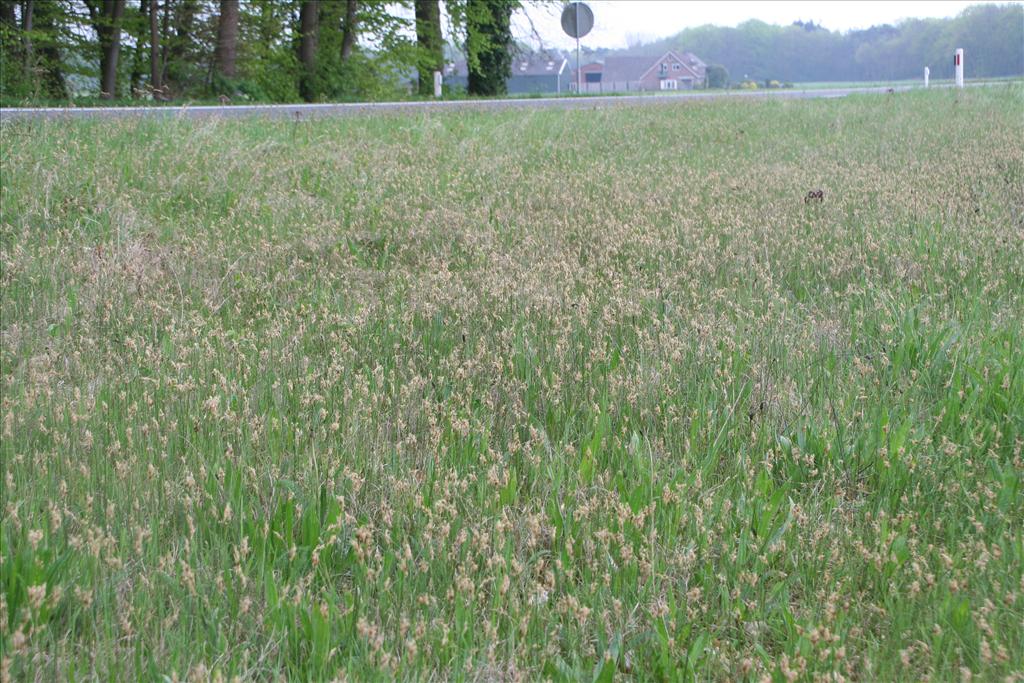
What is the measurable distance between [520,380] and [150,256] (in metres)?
2.89

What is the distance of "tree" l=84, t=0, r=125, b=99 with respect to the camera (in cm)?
2189

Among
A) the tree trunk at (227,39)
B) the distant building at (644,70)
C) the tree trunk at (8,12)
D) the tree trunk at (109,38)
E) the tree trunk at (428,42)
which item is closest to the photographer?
the tree trunk at (8,12)

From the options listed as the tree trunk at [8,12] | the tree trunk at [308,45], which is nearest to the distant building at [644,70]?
the tree trunk at [308,45]

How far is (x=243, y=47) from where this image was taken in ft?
74.2

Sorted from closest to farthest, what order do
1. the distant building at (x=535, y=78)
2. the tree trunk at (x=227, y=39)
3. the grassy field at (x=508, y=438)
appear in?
the grassy field at (x=508, y=438) < the tree trunk at (x=227, y=39) < the distant building at (x=535, y=78)

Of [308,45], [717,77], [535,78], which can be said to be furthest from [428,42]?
[717,77]

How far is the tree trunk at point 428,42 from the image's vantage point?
28000 millimetres

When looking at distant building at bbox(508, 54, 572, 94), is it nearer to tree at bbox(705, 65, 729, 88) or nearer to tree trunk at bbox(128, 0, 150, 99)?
tree at bbox(705, 65, 729, 88)

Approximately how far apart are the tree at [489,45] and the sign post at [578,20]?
239 cm

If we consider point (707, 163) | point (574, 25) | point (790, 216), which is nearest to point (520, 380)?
point (790, 216)

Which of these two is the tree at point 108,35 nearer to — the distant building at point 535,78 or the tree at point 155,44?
the tree at point 155,44

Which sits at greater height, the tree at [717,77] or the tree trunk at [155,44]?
the tree at [717,77]

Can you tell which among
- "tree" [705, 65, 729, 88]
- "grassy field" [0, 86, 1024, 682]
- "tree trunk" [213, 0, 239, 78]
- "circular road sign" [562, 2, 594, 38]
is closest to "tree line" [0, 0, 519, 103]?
"tree trunk" [213, 0, 239, 78]

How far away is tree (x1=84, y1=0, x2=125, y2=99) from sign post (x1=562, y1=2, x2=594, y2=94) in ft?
40.9
